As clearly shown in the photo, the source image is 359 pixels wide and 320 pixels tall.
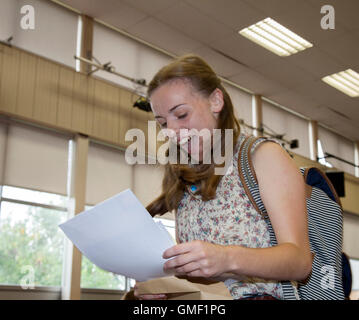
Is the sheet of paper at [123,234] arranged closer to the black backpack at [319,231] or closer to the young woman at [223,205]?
the young woman at [223,205]

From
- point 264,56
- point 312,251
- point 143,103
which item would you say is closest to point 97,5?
point 143,103

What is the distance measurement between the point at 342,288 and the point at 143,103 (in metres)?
4.68

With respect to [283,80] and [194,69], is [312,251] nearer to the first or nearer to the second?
[194,69]

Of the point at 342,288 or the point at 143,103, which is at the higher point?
the point at 143,103

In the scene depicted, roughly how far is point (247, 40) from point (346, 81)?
202 cm

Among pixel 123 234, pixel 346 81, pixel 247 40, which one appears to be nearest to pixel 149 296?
pixel 123 234

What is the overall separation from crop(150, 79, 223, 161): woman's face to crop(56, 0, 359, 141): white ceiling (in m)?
4.35

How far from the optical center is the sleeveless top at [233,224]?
2.97 feet

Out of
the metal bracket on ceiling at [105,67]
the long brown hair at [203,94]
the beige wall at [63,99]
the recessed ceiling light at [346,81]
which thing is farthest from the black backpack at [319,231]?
the recessed ceiling light at [346,81]

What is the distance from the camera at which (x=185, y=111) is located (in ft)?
3.64

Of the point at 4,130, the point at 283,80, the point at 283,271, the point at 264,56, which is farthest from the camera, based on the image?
the point at 283,80

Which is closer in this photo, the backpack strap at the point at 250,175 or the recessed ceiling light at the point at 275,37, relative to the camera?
the backpack strap at the point at 250,175

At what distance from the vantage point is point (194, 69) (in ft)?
3.83

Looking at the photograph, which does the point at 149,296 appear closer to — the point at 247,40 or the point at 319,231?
the point at 319,231
